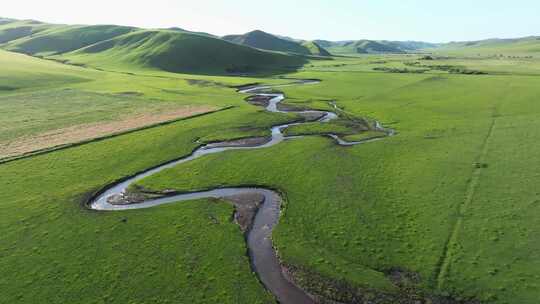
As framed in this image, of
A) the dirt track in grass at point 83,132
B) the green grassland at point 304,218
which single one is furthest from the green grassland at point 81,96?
the green grassland at point 304,218

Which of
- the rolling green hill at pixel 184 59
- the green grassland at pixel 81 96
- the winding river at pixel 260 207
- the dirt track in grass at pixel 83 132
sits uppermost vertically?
the rolling green hill at pixel 184 59

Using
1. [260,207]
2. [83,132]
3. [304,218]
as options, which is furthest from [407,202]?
[83,132]

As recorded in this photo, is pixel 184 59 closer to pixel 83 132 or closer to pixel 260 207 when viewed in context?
pixel 83 132

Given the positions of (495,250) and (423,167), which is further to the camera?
(423,167)

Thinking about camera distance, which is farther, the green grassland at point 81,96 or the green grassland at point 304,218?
the green grassland at point 81,96

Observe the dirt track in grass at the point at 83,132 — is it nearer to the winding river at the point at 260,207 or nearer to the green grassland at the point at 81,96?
the green grassland at the point at 81,96

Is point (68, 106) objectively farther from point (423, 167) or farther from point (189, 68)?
point (189, 68)

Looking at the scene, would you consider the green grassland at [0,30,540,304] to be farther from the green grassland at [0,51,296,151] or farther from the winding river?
the green grassland at [0,51,296,151]

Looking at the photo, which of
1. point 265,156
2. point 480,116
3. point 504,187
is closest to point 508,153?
point 504,187
